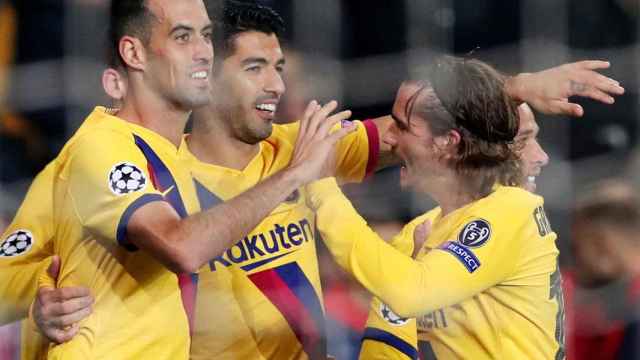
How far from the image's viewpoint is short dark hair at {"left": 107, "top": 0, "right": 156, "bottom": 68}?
172 centimetres

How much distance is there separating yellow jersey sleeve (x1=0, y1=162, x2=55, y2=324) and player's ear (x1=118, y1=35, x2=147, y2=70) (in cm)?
19

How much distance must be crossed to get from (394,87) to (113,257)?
79cm

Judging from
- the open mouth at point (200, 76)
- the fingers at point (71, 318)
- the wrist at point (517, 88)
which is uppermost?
the open mouth at point (200, 76)

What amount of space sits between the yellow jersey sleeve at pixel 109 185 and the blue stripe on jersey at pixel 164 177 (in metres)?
0.02

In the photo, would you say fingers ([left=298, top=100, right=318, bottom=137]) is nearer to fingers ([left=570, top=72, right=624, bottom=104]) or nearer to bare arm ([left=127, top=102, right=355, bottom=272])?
bare arm ([left=127, top=102, right=355, bottom=272])

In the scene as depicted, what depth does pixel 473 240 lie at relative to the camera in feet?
5.52

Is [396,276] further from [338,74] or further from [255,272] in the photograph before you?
[338,74]

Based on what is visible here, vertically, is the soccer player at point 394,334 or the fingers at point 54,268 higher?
the fingers at point 54,268

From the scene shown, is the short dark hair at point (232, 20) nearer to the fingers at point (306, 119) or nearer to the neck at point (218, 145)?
the neck at point (218, 145)

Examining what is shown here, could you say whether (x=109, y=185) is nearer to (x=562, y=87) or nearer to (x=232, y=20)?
(x=232, y=20)

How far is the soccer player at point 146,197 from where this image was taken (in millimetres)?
1554

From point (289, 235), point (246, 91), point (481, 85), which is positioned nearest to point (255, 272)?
point (289, 235)

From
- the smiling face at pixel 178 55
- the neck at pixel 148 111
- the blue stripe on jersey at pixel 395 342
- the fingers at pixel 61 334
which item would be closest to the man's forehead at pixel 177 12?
the smiling face at pixel 178 55

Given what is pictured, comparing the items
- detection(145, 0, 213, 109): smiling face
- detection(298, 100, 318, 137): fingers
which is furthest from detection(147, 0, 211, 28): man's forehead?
detection(298, 100, 318, 137): fingers
